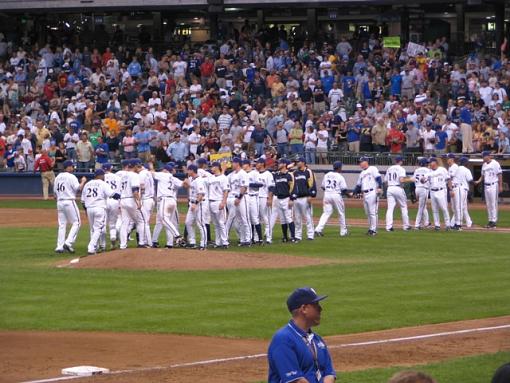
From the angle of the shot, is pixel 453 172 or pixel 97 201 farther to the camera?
pixel 453 172

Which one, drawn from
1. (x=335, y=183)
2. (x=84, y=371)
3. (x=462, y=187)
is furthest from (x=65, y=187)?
(x=84, y=371)

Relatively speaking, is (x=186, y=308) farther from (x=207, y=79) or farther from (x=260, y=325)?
(x=207, y=79)

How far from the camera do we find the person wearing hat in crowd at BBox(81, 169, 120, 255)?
975 inches

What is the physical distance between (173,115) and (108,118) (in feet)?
9.03

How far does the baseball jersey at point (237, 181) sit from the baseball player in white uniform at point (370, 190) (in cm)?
375

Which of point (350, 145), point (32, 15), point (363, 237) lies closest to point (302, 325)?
point (363, 237)

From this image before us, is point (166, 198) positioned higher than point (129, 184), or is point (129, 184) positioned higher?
point (129, 184)

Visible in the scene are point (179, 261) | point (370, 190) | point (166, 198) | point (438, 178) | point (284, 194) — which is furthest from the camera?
point (438, 178)

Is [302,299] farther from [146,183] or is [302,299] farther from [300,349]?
[146,183]

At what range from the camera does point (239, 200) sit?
26.4 m

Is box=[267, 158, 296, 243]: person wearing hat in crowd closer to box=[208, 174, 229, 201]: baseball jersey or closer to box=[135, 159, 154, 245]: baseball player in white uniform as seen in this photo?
box=[208, 174, 229, 201]: baseball jersey

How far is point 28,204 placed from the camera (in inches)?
1531

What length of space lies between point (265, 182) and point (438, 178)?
5.21 m

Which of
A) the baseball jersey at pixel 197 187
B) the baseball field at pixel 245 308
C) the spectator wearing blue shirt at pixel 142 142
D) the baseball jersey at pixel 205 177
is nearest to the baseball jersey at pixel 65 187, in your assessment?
the baseball field at pixel 245 308
